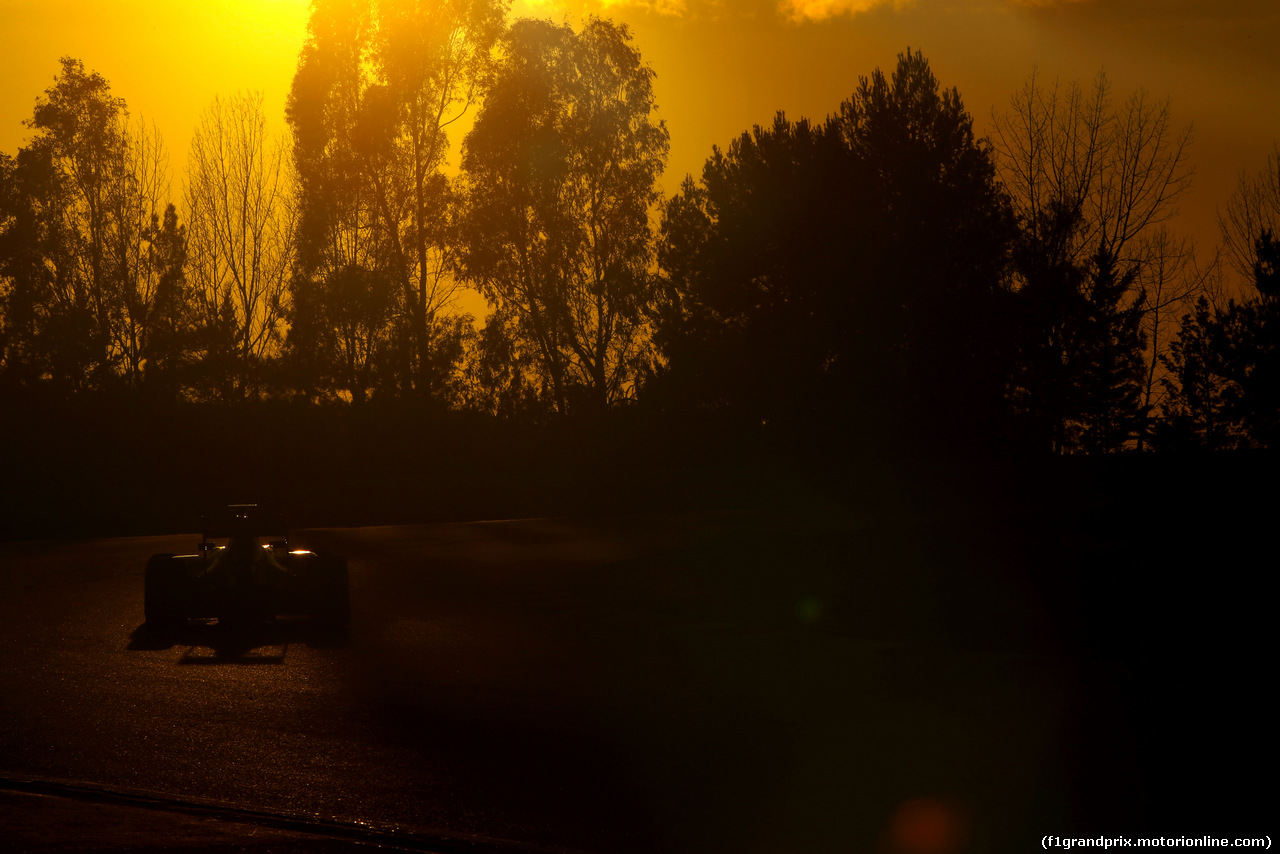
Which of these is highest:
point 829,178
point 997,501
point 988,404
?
point 829,178

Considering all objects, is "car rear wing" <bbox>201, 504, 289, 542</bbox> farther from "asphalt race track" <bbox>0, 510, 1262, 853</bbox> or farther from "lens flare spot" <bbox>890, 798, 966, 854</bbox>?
"lens flare spot" <bbox>890, 798, 966, 854</bbox>

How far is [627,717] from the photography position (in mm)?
7383

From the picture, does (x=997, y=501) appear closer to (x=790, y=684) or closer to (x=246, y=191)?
(x=790, y=684)

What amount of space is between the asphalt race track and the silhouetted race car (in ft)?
1.06

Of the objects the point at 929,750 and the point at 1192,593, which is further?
the point at 1192,593

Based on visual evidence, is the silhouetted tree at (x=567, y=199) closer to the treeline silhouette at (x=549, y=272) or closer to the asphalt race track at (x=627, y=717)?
the treeline silhouette at (x=549, y=272)

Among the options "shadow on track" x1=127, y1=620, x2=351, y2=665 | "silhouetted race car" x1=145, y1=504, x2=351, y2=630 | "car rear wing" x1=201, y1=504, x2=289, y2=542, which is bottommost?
"shadow on track" x1=127, y1=620, x2=351, y2=665

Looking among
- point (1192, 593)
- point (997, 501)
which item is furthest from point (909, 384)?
point (1192, 593)

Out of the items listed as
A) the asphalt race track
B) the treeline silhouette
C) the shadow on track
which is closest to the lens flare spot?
the asphalt race track

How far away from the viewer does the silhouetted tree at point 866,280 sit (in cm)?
3947

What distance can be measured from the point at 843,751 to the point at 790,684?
78.7 inches

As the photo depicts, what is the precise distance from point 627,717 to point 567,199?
38234 mm

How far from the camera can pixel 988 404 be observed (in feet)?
130

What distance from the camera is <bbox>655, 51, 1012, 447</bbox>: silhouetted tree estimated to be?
1554 inches
